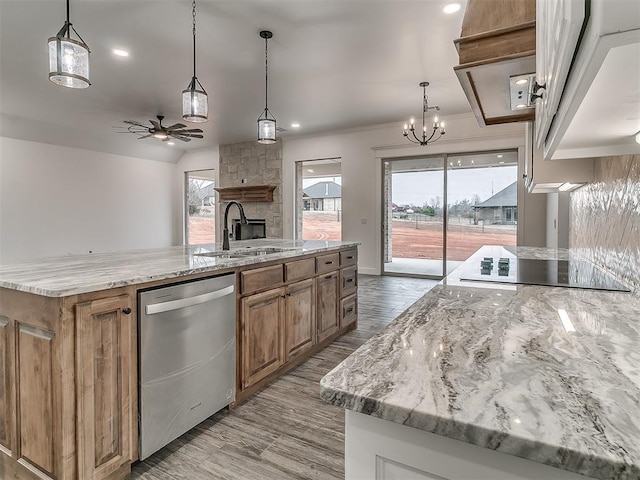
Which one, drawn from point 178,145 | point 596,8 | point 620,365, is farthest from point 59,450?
point 178,145

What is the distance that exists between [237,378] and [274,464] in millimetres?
592

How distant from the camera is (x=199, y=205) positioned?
9.83 metres

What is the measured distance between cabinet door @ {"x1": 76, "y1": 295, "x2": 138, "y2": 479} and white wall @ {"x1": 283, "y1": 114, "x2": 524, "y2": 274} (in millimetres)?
6010

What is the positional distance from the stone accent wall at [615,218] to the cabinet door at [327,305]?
1876 millimetres

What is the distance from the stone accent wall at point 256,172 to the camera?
26.8 ft

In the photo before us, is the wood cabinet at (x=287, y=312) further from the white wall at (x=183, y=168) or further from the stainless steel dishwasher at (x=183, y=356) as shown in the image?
the white wall at (x=183, y=168)

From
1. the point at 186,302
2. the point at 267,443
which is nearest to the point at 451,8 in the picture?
the point at 186,302

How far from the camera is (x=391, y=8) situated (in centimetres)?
308

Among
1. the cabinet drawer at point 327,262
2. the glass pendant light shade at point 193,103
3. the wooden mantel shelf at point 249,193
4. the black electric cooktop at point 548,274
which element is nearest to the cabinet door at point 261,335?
the cabinet drawer at point 327,262

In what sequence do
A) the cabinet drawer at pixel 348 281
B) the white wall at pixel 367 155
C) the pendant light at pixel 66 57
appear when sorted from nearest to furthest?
the pendant light at pixel 66 57 < the cabinet drawer at pixel 348 281 < the white wall at pixel 367 155

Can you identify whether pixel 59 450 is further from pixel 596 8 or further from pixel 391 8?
pixel 391 8

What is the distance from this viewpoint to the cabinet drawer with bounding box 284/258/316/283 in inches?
100

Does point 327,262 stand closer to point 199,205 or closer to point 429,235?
point 429,235

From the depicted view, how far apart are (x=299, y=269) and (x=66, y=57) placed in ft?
6.30
